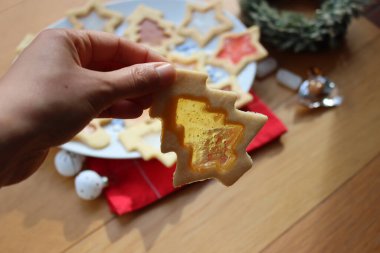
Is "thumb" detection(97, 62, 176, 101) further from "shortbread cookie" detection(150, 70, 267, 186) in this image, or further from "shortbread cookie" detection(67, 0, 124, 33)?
"shortbread cookie" detection(67, 0, 124, 33)

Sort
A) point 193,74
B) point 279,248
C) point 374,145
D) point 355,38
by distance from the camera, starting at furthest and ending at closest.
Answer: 1. point 355,38
2. point 374,145
3. point 279,248
4. point 193,74

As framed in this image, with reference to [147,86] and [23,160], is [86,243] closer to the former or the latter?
[23,160]

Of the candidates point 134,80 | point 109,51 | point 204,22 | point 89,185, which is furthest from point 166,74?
point 204,22

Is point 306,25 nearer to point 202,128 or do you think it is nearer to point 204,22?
point 204,22

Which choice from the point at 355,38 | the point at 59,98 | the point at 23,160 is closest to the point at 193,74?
the point at 59,98

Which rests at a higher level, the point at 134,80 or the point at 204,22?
the point at 134,80

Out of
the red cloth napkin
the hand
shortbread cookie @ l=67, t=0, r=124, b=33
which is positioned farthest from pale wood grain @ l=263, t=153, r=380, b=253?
shortbread cookie @ l=67, t=0, r=124, b=33
